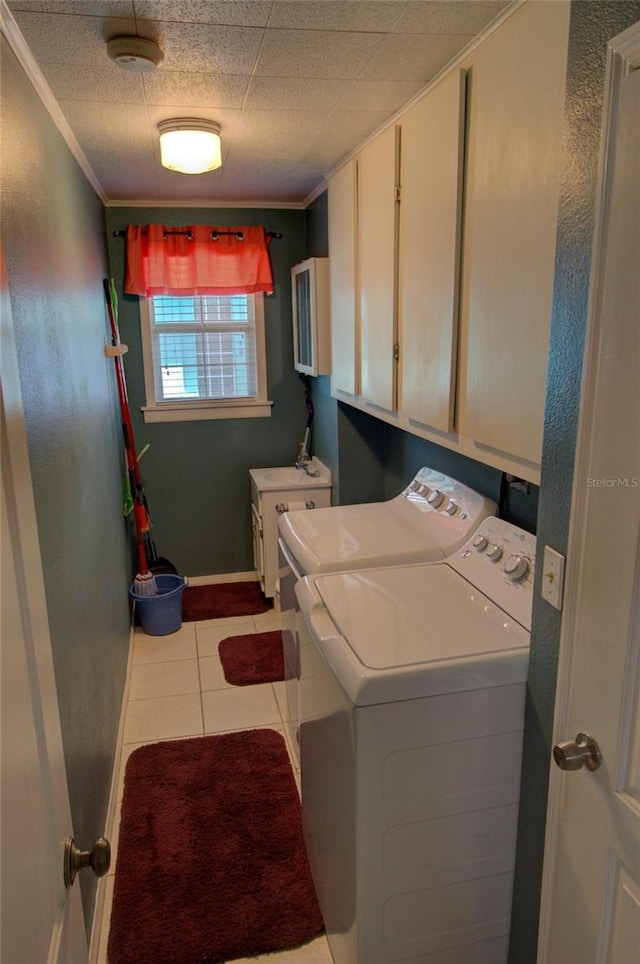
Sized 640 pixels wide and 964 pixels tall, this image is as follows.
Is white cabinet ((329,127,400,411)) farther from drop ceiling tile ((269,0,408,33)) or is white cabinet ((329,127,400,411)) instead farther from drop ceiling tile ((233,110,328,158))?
drop ceiling tile ((269,0,408,33))

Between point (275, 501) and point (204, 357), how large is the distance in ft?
3.71

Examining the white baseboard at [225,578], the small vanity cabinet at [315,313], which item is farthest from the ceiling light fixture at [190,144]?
the white baseboard at [225,578]

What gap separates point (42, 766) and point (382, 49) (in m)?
1.83

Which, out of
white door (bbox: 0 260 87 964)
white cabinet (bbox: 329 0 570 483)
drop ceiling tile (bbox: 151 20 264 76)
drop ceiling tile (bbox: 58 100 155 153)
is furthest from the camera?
drop ceiling tile (bbox: 58 100 155 153)

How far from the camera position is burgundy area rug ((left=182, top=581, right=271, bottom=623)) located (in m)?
3.96

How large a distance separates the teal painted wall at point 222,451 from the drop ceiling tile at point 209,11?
2.47 metres

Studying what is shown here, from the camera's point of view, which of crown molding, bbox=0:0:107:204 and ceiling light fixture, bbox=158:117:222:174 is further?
ceiling light fixture, bbox=158:117:222:174

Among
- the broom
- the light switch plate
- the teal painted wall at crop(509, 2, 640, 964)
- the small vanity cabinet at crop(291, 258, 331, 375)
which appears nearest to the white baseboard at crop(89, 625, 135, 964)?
the broom

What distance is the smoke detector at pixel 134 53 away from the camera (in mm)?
1637

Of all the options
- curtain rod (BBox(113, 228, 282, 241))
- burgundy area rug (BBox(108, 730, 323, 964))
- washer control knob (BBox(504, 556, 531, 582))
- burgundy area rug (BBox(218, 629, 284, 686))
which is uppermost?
curtain rod (BBox(113, 228, 282, 241))

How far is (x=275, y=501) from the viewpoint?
3.72m

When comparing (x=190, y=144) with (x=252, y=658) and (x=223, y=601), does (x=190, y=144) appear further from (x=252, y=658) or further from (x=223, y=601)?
(x=223, y=601)

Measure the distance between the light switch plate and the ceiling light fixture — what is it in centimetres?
194

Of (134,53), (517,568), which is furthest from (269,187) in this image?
(517,568)
